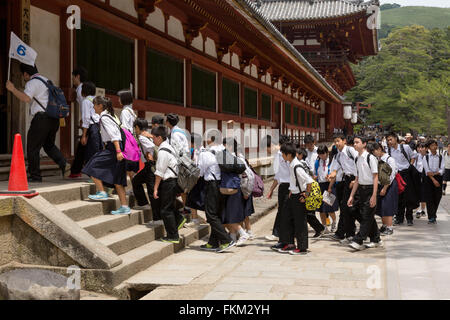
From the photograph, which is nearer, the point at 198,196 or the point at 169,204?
the point at 169,204

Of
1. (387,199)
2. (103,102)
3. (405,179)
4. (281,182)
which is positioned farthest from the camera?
(405,179)

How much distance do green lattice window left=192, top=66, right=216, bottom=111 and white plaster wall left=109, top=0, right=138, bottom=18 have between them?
327cm

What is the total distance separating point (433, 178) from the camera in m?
11.4

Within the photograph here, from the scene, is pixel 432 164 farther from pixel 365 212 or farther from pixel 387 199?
pixel 365 212

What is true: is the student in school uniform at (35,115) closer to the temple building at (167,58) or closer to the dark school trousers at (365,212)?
the temple building at (167,58)

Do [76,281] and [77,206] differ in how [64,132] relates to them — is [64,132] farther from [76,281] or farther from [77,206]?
[76,281]

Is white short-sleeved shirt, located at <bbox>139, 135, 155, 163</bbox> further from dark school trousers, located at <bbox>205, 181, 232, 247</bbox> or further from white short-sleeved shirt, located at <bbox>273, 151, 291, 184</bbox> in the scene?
white short-sleeved shirt, located at <bbox>273, 151, 291, 184</bbox>

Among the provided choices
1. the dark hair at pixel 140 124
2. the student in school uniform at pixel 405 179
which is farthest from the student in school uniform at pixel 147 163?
the student in school uniform at pixel 405 179

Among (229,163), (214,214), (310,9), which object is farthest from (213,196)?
(310,9)

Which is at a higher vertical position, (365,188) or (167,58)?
(167,58)

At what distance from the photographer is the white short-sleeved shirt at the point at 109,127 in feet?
23.5

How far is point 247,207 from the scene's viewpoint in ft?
28.5

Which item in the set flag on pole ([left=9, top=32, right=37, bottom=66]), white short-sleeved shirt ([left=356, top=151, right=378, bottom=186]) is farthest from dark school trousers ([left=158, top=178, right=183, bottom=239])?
white short-sleeved shirt ([left=356, top=151, right=378, bottom=186])

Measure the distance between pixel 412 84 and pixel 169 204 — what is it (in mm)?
45024
